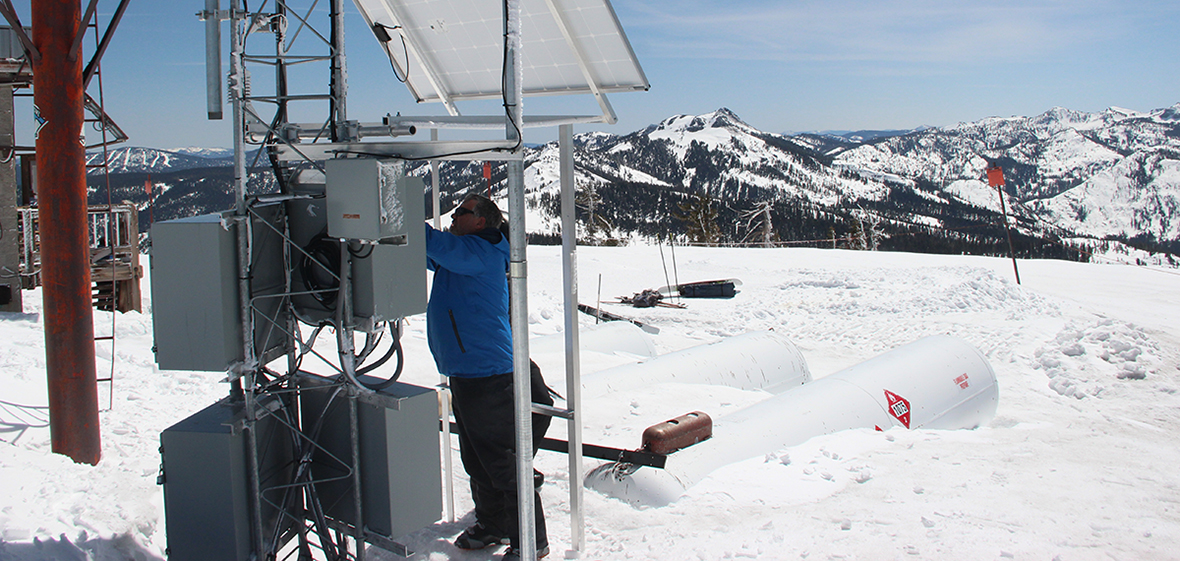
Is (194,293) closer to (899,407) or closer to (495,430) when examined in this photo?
(495,430)

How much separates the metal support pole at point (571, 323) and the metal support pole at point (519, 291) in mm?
326

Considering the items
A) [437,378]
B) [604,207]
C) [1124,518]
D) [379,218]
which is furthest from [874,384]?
[604,207]

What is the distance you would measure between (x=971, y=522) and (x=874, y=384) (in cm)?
333

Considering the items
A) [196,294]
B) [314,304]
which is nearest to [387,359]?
[314,304]

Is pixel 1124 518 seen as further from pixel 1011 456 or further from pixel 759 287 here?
pixel 759 287

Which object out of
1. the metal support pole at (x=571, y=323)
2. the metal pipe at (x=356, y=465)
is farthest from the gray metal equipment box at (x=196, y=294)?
the metal support pole at (x=571, y=323)

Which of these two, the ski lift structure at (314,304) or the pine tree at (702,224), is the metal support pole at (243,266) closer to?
the ski lift structure at (314,304)

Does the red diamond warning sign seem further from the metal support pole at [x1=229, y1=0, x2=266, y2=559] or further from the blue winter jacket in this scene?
the metal support pole at [x1=229, y1=0, x2=266, y2=559]

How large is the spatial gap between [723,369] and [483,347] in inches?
217

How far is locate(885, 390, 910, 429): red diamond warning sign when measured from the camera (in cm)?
743

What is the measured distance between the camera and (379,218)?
3.03 m

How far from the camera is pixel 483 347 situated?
3.83 meters

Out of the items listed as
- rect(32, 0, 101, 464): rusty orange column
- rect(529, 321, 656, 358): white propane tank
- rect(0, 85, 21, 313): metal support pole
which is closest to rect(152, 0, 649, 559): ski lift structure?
rect(32, 0, 101, 464): rusty orange column

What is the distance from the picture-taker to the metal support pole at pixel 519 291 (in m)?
3.37
